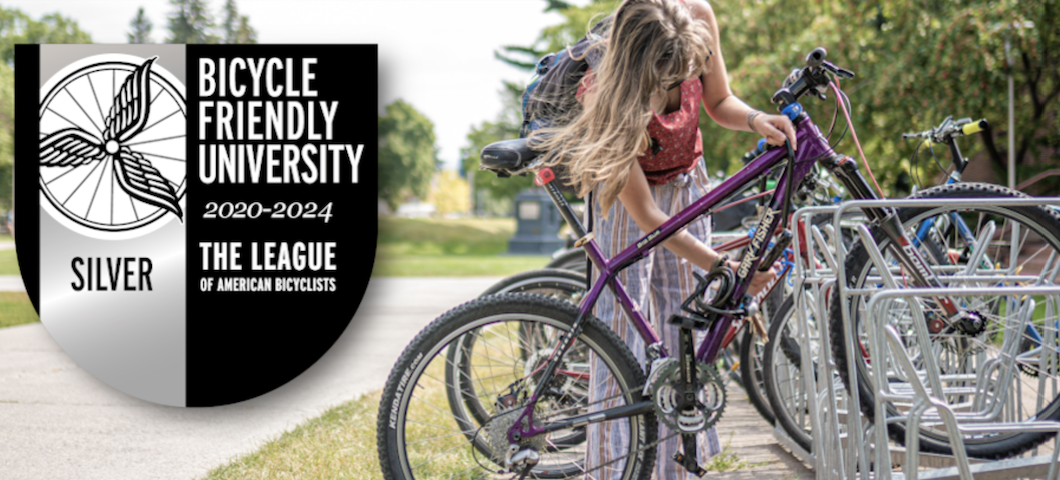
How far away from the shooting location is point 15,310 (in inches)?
347

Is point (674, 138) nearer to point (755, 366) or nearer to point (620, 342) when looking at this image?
point (620, 342)

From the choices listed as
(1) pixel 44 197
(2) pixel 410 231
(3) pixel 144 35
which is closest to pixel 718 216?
(1) pixel 44 197

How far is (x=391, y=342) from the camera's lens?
21.7ft

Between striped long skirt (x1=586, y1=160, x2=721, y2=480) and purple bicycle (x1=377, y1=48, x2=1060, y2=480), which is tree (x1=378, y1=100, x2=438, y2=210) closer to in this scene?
striped long skirt (x1=586, y1=160, x2=721, y2=480)

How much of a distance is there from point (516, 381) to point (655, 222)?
0.63m

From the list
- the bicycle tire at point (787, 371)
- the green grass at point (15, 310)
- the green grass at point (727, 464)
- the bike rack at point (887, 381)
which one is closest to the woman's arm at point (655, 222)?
the bike rack at point (887, 381)

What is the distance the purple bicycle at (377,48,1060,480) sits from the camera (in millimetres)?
2160

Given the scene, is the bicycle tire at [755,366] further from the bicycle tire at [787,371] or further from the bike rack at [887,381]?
the bike rack at [887,381]

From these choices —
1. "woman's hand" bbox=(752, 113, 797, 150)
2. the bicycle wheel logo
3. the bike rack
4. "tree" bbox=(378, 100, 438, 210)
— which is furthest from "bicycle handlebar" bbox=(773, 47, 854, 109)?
"tree" bbox=(378, 100, 438, 210)

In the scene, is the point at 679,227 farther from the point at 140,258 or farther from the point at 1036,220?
the point at 140,258

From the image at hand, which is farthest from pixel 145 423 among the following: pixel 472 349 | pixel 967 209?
pixel 967 209

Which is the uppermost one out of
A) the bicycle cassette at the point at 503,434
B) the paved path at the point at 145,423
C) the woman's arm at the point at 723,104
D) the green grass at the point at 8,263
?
the woman's arm at the point at 723,104

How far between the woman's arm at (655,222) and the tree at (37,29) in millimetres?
36575

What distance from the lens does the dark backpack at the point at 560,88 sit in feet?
7.75
